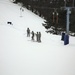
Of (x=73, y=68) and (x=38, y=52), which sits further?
(x=38, y=52)

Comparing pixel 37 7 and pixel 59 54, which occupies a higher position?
pixel 37 7

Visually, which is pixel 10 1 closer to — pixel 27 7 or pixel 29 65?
pixel 27 7

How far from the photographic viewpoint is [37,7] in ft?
126

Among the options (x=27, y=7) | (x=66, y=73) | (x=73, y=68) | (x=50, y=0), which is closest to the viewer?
(x=66, y=73)

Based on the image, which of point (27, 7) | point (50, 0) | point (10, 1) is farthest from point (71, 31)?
point (10, 1)

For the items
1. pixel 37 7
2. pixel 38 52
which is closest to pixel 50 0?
pixel 37 7

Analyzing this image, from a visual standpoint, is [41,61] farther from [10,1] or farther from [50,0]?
[10,1]

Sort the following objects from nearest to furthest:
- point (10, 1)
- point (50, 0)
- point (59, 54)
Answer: point (59, 54)
point (50, 0)
point (10, 1)

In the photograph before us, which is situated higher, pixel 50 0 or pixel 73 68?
pixel 50 0

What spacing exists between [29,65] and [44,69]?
0.80 m

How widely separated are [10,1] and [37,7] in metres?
6.19

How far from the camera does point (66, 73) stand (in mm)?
8195

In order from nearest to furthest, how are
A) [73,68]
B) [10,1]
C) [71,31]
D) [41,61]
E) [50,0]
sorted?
[73,68]
[41,61]
[71,31]
[50,0]
[10,1]

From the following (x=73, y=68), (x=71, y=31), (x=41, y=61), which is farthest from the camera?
(x=71, y=31)
